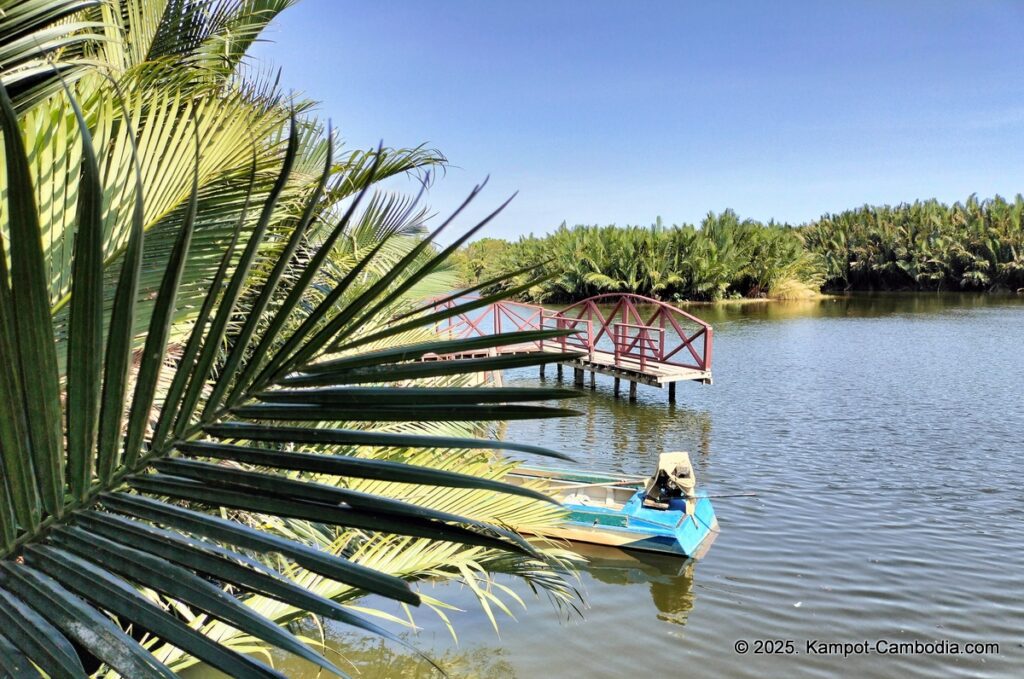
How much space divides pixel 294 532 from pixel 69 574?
86.8 inches

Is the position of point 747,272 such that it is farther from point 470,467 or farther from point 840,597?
point 470,467

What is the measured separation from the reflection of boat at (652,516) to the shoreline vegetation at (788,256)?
3316cm

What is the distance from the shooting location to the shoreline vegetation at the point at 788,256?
161 ft

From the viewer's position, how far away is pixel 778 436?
14.8 m

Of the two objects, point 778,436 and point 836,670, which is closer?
point 836,670

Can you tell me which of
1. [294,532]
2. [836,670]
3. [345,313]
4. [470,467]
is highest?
[345,313]

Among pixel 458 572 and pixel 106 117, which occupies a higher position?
pixel 106 117

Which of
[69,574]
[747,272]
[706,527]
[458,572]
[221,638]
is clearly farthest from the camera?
[747,272]

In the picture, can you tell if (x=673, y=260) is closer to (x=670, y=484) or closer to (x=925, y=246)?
(x=925, y=246)

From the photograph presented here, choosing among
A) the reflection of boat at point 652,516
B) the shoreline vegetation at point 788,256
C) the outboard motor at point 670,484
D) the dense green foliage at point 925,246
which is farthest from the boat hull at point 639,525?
the dense green foliage at point 925,246

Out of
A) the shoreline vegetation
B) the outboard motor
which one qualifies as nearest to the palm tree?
the outboard motor

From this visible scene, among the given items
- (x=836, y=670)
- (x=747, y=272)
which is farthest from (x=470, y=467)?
(x=747, y=272)

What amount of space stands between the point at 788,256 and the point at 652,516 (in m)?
48.4

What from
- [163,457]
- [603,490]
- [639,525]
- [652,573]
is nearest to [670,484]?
[639,525]
